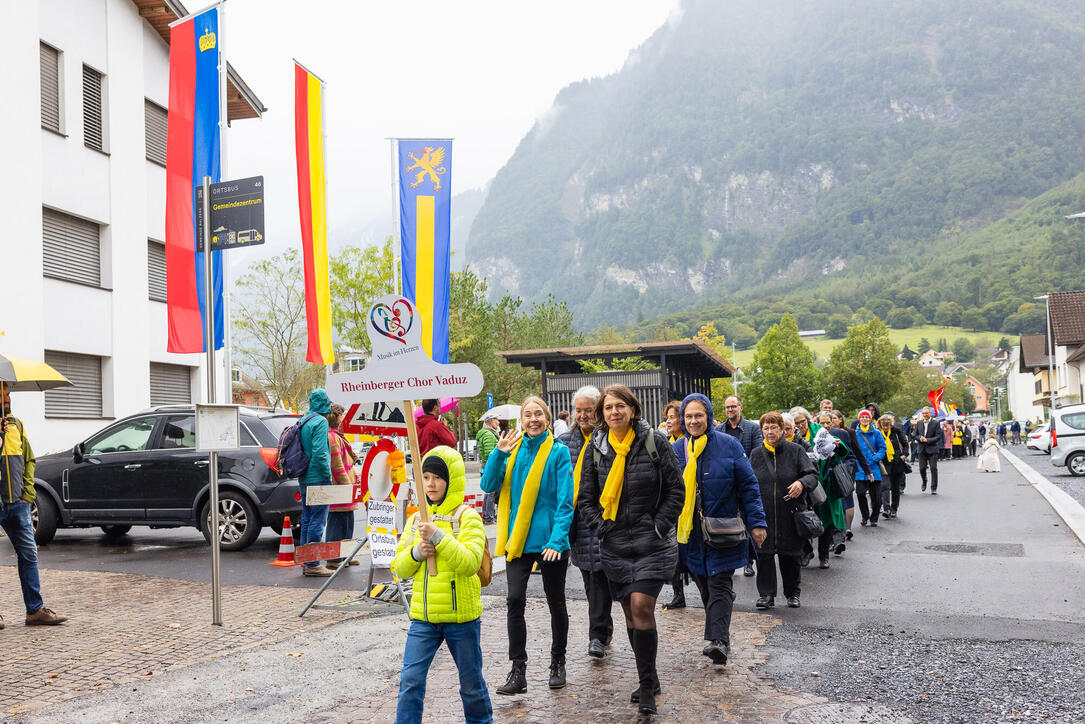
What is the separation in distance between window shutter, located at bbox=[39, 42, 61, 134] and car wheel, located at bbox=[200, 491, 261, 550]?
1106 cm

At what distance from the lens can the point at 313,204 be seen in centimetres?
1525

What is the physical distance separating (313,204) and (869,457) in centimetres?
940

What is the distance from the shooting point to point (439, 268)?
50.5 feet

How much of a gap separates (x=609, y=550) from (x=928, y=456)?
18.4 meters

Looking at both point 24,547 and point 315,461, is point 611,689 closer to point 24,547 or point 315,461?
point 24,547

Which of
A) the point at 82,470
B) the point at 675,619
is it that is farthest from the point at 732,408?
the point at 82,470

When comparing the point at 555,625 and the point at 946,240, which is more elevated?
the point at 946,240

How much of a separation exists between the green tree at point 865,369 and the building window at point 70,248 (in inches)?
1730

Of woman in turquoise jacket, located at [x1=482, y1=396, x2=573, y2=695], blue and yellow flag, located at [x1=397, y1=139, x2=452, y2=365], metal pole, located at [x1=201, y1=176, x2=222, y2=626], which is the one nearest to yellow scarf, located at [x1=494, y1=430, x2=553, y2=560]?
woman in turquoise jacket, located at [x1=482, y1=396, x2=573, y2=695]

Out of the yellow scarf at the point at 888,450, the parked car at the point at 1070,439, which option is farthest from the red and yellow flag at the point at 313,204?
the parked car at the point at 1070,439

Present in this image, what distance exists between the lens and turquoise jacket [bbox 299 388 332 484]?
10695mm

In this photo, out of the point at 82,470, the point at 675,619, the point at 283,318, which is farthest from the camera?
the point at 283,318

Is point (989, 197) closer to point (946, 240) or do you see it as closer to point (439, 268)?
point (946, 240)

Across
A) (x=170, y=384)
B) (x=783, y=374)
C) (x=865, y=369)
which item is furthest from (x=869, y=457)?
(x=865, y=369)
